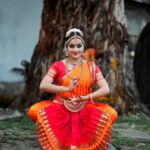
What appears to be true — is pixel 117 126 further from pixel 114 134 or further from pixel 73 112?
pixel 73 112

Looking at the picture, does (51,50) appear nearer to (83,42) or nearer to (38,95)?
(38,95)

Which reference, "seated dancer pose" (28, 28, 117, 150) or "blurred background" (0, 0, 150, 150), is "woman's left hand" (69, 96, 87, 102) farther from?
"blurred background" (0, 0, 150, 150)

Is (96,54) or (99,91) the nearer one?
(99,91)

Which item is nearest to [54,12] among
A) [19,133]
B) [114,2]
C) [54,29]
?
[54,29]

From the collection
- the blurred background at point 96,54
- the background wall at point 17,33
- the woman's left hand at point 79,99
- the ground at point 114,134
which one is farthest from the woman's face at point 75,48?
the background wall at point 17,33

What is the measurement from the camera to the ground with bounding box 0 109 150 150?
19.9ft

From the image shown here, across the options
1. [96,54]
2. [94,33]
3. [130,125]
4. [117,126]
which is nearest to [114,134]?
[117,126]

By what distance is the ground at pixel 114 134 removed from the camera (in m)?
6.08

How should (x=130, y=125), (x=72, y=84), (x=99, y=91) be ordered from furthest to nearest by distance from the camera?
(x=130, y=125), (x=99, y=91), (x=72, y=84)

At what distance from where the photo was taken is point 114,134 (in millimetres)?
6992

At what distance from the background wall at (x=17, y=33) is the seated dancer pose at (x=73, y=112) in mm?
5597

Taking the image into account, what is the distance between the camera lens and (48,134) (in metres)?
5.28

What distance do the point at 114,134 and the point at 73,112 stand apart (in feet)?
5.61

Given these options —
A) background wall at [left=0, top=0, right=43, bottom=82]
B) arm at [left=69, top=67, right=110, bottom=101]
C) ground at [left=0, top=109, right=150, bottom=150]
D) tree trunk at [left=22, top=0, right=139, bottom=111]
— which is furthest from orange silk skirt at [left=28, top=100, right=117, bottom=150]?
background wall at [left=0, top=0, right=43, bottom=82]
